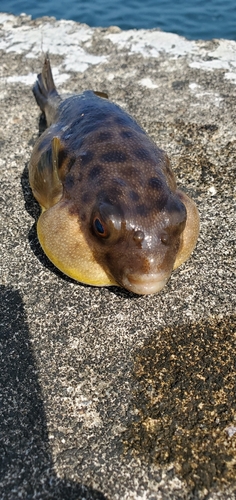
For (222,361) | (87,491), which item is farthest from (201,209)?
(87,491)

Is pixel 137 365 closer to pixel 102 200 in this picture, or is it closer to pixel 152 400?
pixel 152 400

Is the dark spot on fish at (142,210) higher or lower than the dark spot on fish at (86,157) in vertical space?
lower

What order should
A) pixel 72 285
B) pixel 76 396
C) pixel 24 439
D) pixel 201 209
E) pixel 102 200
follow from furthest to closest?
pixel 201 209 < pixel 72 285 < pixel 102 200 < pixel 76 396 < pixel 24 439

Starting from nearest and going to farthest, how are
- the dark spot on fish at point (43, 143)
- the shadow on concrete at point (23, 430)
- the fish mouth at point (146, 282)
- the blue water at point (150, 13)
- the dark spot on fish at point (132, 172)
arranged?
the shadow on concrete at point (23, 430), the fish mouth at point (146, 282), the dark spot on fish at point (132, 172), the dark spot on fish at point (43, 143), the blue water at point (150, 13)

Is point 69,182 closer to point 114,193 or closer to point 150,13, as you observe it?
point 114,193

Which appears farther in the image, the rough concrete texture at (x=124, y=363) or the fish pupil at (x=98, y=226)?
the fish pupil at (x=98, y=226)

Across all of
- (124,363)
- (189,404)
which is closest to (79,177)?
(124,363)

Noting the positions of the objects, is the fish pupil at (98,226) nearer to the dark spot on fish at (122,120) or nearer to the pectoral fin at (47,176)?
the pectoral fin at (47,176)

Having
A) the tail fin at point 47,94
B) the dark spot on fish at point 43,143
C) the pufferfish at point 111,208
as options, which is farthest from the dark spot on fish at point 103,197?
the tail fin at point 47,94

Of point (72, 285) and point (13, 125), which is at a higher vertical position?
point (13, 125)
